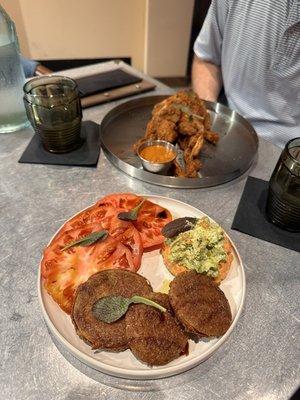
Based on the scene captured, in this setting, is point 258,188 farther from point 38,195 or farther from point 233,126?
point 38,195

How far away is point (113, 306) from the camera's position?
2.77 ft

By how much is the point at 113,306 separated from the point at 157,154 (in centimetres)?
83

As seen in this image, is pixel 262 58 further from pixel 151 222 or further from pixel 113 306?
pixel 113 306

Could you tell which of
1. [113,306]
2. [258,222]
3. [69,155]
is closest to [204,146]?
[258,222]

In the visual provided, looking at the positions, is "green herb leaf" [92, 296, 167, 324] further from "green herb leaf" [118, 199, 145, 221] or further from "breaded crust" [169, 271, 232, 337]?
"green herb leaf" [118, 199, 145, 221]

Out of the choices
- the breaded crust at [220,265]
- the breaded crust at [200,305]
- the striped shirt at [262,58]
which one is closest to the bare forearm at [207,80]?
the striped shirt at [262,58]

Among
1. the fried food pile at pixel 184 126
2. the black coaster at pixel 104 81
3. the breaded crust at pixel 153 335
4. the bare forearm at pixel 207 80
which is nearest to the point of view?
the breaded crust at pixel 153 335

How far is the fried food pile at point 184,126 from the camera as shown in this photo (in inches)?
61.0

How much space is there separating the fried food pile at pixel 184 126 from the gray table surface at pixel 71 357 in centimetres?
23

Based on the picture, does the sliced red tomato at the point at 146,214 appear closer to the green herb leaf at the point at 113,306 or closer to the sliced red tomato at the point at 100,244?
the sliced red tomato at the point at 100,244

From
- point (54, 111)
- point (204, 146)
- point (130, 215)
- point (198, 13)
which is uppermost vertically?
point (54, 111)

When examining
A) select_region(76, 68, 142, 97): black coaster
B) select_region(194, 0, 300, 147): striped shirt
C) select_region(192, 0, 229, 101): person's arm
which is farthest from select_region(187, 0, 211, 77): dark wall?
select_region(76, 68, 142, 97): black coaster

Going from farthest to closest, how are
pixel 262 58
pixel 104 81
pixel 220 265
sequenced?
pixel 104 81, pixel 262 58, pixel 220 265

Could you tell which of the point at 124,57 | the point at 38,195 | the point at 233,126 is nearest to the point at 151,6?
the point at 124,57
